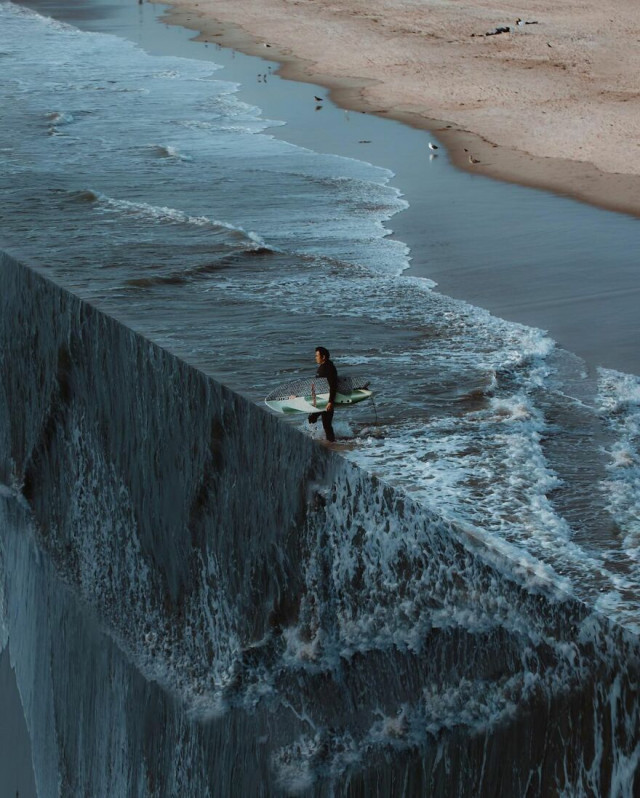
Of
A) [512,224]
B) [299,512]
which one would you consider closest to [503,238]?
[512,224]

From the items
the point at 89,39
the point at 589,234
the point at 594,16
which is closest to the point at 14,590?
the point at 589,234

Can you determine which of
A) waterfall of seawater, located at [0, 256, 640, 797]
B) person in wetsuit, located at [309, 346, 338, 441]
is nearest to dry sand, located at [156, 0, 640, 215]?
waterfall of seawater, located at [0, 256, 640, 797]

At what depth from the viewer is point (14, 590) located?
1288 centimetres

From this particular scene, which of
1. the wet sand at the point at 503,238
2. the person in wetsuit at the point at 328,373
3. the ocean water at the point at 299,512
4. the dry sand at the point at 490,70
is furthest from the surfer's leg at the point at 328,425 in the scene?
the dry sand at the point at 490,70

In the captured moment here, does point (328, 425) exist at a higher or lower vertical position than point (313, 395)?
lower

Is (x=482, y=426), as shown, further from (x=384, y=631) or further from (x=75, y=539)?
(x=75, y=539)

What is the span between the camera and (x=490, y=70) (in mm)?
25625

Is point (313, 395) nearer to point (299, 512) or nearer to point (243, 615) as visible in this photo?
point (299, 512)

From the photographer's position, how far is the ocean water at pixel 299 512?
19.7 ft

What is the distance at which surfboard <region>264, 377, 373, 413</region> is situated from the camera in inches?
275

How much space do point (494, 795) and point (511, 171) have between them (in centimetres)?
1323

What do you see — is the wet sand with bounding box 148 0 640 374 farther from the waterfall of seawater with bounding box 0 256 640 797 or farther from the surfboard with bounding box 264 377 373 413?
the waterfall of seawater with bounding box 0 256 640 797

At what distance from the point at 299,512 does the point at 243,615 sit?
1184 mm

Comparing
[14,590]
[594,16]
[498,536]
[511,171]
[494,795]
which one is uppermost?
[594,16]
